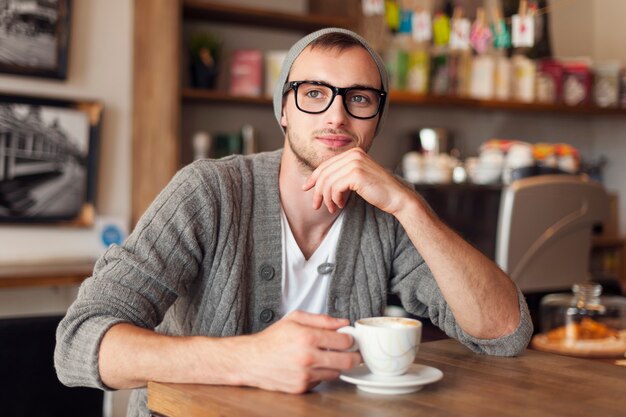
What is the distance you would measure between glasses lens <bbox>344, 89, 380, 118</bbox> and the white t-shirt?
249 millimetres

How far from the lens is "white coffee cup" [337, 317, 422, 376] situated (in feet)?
3.90

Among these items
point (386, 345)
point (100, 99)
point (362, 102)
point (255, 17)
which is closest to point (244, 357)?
point (386, 345)

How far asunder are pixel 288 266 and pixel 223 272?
158 millimetres

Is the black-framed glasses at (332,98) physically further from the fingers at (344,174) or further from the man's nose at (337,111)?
the fingers at (344,174)

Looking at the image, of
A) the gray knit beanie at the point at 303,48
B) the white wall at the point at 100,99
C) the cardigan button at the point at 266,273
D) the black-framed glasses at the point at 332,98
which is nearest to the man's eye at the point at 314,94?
the black-framed glasses at the point at 332,98

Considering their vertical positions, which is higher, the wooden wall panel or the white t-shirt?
the wooden wall panel

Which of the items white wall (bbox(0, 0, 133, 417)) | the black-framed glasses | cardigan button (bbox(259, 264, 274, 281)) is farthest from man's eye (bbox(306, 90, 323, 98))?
white wall (bbox(0, 0, 133, 417))

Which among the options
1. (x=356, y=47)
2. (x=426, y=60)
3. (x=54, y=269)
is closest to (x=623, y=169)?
(x=426, y=60)

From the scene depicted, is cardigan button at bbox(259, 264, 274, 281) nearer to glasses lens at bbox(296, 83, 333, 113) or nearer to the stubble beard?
the stubble beard

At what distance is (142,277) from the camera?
4.79 ft

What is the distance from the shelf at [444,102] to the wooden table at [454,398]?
2.63 m

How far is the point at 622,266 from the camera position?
525cm

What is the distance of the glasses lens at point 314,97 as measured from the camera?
65.4 inches

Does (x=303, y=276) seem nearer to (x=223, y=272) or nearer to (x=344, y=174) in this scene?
(x=223, y=272)
